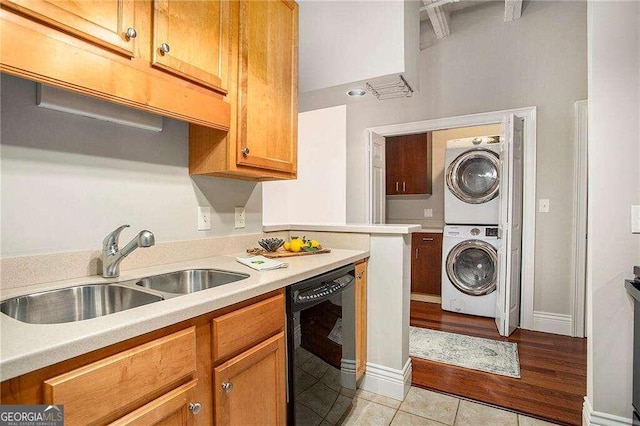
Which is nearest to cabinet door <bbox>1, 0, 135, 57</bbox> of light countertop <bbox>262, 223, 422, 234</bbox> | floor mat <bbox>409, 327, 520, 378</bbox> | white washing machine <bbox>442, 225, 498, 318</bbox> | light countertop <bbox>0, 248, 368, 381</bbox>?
light countertop <bbox>0, 248, 368, 381</bbox>

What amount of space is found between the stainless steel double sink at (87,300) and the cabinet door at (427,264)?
10.9ft

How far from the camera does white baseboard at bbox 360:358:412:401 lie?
2.01 meters

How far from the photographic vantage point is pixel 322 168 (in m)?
3.68

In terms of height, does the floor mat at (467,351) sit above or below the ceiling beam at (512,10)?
below

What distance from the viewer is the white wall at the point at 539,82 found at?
9.88ft

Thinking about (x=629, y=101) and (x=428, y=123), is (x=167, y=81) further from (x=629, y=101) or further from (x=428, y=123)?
(x=428, y=123)

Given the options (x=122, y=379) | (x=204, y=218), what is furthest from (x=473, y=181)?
(x=122, y=379)

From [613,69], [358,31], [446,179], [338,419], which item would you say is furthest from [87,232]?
[446,179]

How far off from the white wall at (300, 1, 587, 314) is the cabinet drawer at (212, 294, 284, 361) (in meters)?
2.97

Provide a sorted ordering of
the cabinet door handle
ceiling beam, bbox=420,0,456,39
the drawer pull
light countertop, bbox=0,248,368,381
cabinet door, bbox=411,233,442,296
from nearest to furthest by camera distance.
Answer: light countertop, bbox=0,248,368,381 → the drawer pull → the cabinet door handle → ceiling beam, bbox=420,0,456,39 → cabinet door, bbox=411,233,442,296

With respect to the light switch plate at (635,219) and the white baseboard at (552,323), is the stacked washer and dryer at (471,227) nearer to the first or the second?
the white baseboard at (552,323)

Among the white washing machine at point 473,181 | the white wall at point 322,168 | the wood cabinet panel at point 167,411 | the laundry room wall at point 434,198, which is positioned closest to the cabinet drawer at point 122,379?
the wood cabinet panel at point 167,411

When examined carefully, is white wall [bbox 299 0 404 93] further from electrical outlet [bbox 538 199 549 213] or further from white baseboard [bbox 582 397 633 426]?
electrical outlet [bbox 538 199 549 213]

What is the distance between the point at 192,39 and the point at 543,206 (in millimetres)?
3289
